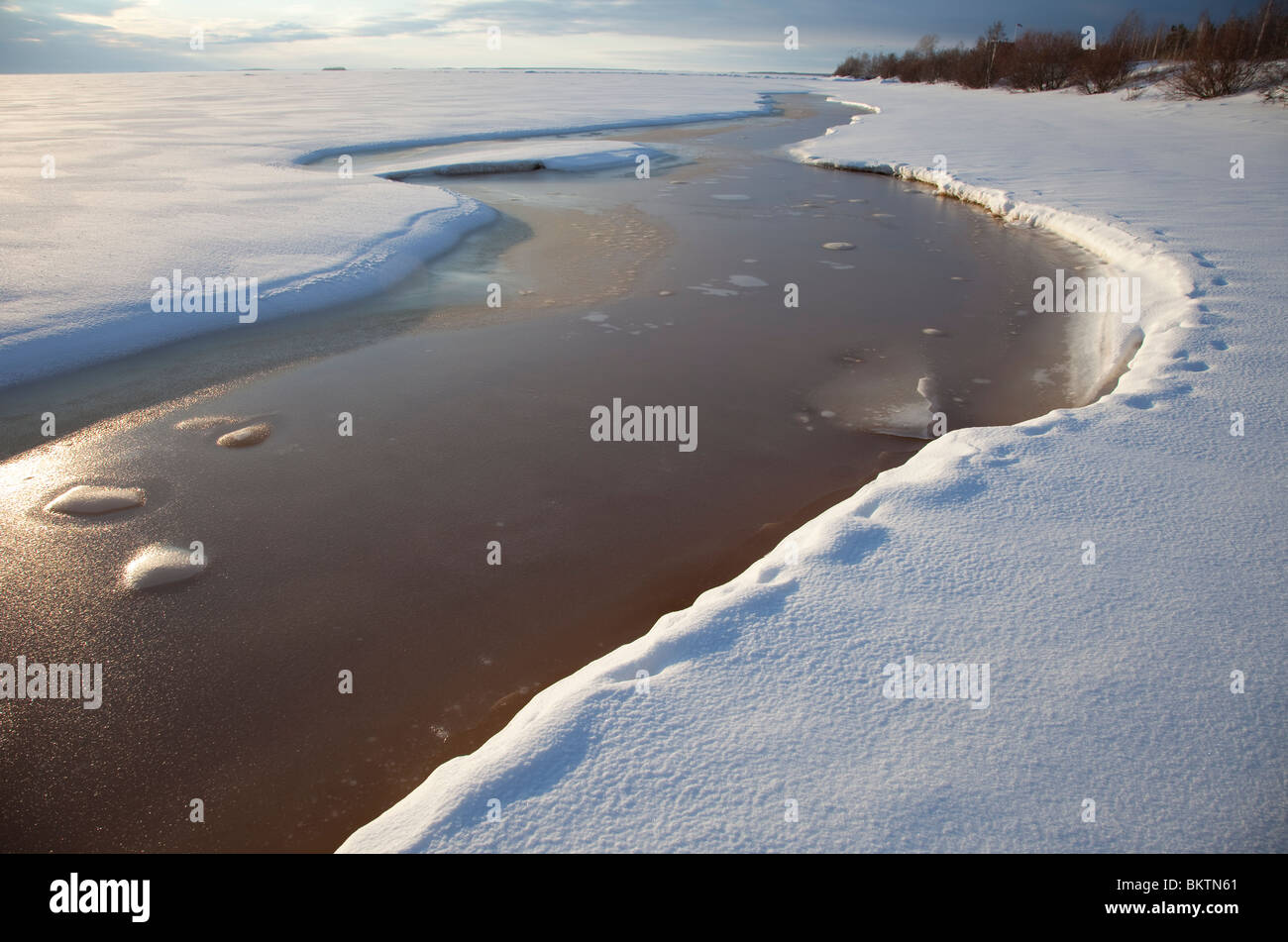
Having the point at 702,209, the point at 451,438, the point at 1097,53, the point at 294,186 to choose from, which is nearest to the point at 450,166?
the point at 294,186

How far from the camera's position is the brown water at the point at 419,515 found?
6.63 ft

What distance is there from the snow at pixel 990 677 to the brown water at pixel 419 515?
1.53ft

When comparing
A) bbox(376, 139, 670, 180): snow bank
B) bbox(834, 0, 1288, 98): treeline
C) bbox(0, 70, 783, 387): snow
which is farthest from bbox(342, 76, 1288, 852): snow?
bbox(834, 0, 1288, 98): treeline

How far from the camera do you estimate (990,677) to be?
1865 mm

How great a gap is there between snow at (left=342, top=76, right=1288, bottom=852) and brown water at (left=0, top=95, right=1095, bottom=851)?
0.47 m

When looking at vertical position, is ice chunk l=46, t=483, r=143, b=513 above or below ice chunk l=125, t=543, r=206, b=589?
above

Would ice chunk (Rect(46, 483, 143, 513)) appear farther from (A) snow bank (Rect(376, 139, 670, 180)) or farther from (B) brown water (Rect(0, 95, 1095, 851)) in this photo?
(A) snow bank (Rect(376, 139, 670, 180))

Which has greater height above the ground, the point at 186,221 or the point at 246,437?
the point at 186,221

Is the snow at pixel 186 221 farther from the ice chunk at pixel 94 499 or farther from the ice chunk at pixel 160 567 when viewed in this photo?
the ice chunk at pixel 160 567

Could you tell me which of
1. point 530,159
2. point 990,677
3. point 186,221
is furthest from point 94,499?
point 530,159

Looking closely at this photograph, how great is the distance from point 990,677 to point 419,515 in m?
2.28

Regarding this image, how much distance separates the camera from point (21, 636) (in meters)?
2.41

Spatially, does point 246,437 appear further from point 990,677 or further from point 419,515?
point 990,677

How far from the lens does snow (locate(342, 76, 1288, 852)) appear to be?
150 cm
